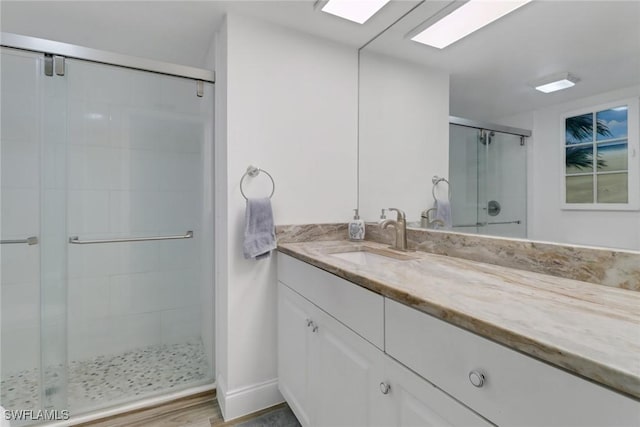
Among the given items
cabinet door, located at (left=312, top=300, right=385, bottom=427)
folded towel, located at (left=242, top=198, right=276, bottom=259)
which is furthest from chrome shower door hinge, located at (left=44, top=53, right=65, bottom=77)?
cabinet door, located at (left=312, top=300, right=385, bottom=427)

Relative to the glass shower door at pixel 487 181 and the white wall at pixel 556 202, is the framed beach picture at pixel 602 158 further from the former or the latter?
the glass shower door at pixel 487 181

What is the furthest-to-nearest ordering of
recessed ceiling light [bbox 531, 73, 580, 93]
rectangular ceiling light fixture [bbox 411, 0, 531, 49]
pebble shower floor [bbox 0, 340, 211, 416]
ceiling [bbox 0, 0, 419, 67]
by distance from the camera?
pebble shower floor [bbox 0, 340, 211, 416] → ceiling [bbox 0, 0, 419, 67] → rectangular ceiling light fixture [bbox 411, 0, 531, 49] → recessed ceiling light [bbox 531, 73, 580, 93]

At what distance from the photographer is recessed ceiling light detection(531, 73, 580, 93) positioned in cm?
96

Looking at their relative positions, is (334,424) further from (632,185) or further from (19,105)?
(19,105)

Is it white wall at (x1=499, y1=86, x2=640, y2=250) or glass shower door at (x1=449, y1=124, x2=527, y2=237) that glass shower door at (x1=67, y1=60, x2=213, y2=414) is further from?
white wall at (x1=499, y1=86, x2=640, y2=250)

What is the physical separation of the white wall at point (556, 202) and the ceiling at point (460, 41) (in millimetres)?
34

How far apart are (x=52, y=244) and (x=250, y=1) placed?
5.30 feet

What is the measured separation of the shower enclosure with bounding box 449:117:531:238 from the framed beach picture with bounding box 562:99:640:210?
147mm

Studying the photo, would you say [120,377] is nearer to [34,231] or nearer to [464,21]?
[34,231]

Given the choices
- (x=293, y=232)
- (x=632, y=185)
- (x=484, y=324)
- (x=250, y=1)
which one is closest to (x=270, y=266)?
(x=293, y=232)

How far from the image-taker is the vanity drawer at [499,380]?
45 centimetres

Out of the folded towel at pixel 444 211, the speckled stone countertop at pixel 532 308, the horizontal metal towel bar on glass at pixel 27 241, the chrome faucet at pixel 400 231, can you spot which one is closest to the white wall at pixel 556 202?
the speckled stone countertop at pixel 532 308

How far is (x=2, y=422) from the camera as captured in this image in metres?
0.75

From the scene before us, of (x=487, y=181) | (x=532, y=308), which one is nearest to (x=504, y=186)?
(x=487, y=181)
